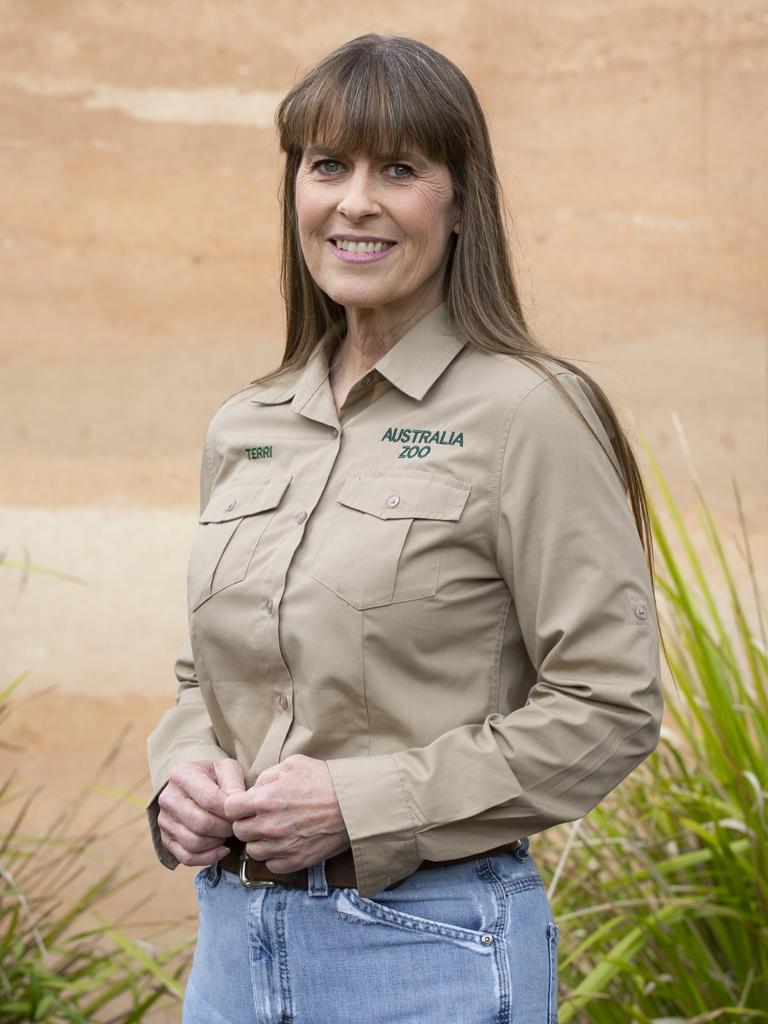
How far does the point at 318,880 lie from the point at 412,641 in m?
0.29

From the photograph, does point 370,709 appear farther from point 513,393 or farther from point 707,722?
point 707,722

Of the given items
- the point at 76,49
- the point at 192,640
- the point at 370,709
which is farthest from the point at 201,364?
the point at 370,709

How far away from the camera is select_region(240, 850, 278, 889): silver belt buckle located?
61.4 inches

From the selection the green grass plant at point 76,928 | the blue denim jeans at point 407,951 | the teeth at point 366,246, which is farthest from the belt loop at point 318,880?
the green grass plant at point 76,928

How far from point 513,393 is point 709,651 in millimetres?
1166

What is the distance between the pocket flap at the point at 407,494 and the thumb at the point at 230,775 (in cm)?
34

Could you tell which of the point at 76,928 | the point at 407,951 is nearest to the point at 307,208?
the point at 407,951

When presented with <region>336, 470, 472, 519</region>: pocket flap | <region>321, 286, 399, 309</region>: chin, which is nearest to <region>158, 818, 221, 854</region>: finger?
<region>336, 470, 472, 519</region>: pocket flap

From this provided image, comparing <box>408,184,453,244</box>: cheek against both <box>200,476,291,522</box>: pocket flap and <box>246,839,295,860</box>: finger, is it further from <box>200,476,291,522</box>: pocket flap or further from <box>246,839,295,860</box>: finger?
<box>246,839,295,860</box>: finger

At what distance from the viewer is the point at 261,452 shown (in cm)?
181

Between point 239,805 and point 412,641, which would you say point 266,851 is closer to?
point 239,805

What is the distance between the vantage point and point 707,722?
8.48 ft

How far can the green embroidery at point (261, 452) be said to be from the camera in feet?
5.90

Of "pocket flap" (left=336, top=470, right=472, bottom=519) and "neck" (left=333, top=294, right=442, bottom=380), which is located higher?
"neck" (left=333, top=294, right=442, bottom=380)
